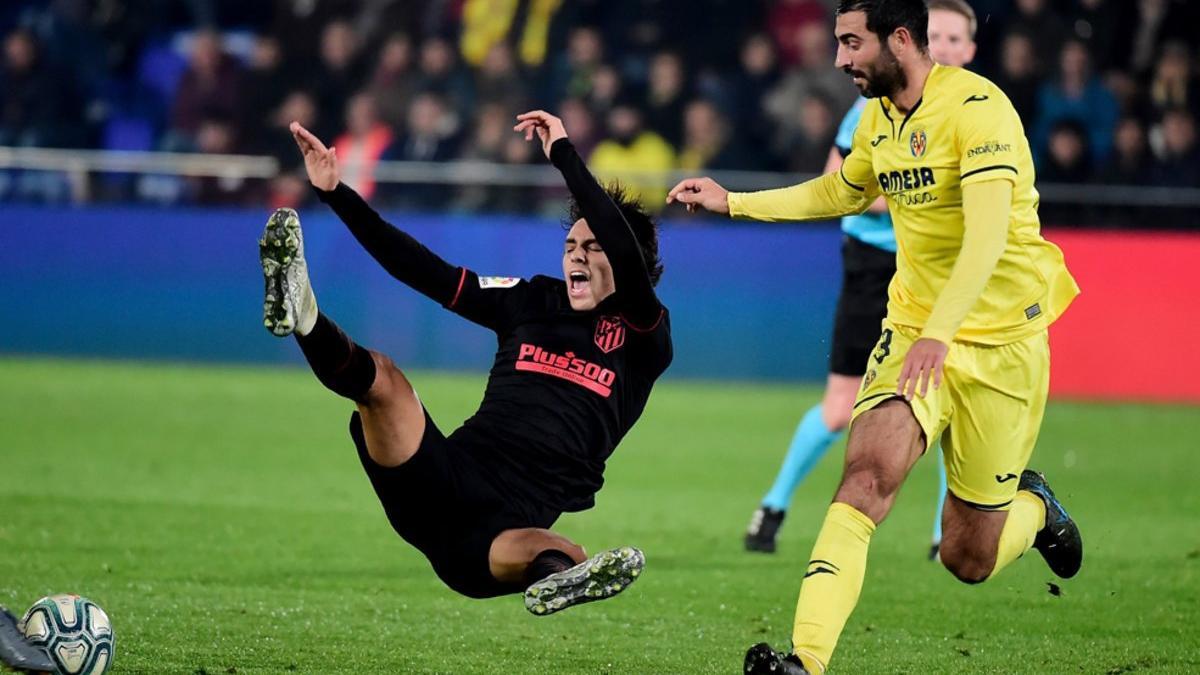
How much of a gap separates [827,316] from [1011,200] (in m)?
10.2

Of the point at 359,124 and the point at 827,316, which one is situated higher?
the point at 359,124

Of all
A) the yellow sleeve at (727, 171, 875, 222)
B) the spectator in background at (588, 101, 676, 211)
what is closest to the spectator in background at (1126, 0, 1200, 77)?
the spectator in background at (588, 101, 676, 211)

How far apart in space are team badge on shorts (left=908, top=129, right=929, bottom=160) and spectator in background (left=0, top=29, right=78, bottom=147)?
1385 cm

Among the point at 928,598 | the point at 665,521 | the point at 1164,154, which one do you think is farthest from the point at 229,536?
the point at 1164,154

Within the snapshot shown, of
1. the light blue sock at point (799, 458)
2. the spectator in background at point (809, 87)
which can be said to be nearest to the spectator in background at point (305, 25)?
the spectator in background at point (809, 87)

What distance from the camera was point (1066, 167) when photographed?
15.8m

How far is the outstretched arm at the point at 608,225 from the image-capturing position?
5.85m

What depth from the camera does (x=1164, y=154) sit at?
52.4 ft

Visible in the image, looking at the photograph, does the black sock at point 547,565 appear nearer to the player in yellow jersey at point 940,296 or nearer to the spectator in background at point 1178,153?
the player in yellow jersey at point 940,296

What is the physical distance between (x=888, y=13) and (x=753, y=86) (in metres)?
11.6

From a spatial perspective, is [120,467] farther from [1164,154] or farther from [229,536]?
[1164,154]

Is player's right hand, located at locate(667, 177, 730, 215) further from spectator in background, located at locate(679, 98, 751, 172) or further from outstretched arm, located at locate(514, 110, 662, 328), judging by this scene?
spectator in background, located at locate(679, 98, 751, 172)

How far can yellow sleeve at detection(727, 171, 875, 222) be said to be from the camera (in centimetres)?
631

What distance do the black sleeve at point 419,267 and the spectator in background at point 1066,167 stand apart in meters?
10.4
